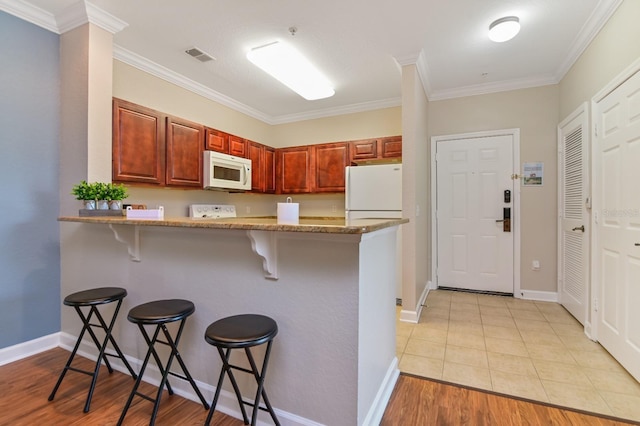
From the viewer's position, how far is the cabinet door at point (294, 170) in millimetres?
4625

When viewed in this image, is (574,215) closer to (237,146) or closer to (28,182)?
(237,146)

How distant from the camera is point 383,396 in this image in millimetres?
1748

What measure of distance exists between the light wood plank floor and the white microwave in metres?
2.15

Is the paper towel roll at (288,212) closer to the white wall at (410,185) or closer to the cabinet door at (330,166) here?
the white wall at (410,185)

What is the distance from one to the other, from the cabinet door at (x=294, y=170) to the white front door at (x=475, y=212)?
186 centimetres

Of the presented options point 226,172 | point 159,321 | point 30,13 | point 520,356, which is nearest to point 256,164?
point 226,172

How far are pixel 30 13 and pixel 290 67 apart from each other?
2.03m

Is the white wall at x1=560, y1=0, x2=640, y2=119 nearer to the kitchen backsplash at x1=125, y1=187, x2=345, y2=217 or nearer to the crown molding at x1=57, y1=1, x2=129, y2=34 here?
the kitchen backsplash at x1=125, y1=187, x2=345, y2=217

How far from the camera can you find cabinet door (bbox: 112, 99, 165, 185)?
104 inches

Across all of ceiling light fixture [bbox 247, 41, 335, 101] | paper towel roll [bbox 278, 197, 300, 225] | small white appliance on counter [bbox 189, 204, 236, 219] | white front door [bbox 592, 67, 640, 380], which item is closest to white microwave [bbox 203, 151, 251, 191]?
small white appliance on counter [bbox 189, 204, 236, 219]

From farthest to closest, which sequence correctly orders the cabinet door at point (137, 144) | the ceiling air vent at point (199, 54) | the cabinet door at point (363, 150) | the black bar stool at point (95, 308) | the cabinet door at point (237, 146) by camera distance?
the cabinet door at point (363, 150) < the cabinet door at point (237, 146) < the ceiling air vent at point (199, 54) < the cabinet door at point (137, 144) < the black bar stool at point (95, 308)

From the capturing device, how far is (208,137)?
361 cm

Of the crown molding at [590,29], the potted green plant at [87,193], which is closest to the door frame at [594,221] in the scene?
the crown molding at [590,29]

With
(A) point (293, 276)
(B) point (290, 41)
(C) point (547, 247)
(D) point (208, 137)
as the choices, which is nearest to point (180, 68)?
(D) point (208, 137)
